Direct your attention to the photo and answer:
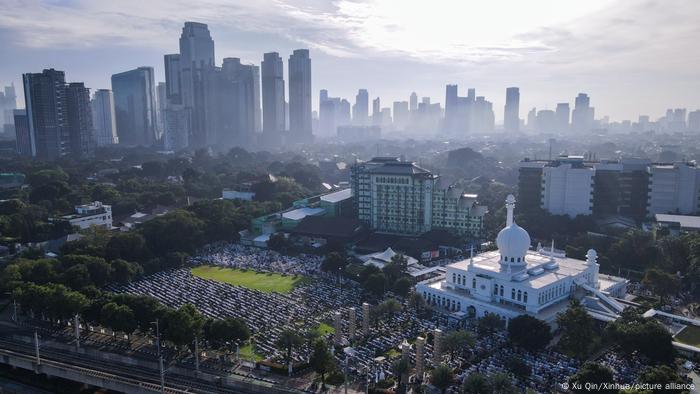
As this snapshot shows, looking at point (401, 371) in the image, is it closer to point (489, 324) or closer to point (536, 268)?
point (489, 324)

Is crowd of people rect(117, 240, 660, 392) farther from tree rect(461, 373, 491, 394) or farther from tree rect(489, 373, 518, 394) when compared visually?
tree rect(489, 373, 518, 394)

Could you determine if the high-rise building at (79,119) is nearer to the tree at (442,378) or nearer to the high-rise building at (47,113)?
the high-rise building at (47,113)

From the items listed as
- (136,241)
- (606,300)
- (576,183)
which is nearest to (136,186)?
(136,241)

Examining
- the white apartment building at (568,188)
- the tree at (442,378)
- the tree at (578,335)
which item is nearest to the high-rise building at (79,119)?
the white apartment building at (568,188)

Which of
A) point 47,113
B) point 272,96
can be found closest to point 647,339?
point 47,113

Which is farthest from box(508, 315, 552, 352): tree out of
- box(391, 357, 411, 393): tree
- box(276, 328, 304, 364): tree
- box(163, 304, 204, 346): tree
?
box(163, 304, 204, 346): tree
